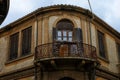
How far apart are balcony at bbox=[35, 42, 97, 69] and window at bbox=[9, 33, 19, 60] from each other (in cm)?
283

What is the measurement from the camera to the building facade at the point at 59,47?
1845 cm

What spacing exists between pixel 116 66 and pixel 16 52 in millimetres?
7440

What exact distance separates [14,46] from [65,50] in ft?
16.3

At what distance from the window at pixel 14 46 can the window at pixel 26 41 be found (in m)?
0.72

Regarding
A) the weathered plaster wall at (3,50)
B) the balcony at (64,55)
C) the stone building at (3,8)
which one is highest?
the weathered plaster wall at (3,50)

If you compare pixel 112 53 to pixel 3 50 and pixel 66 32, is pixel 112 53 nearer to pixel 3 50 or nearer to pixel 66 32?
pixel 66 32

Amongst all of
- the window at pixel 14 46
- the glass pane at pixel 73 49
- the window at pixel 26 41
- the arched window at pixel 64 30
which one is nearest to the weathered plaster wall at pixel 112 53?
the arched window at pixel 64 30

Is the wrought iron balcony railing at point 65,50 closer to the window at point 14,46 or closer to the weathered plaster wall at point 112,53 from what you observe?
the window at point 14,46

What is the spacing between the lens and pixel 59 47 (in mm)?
18438

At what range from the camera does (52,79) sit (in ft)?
61.0

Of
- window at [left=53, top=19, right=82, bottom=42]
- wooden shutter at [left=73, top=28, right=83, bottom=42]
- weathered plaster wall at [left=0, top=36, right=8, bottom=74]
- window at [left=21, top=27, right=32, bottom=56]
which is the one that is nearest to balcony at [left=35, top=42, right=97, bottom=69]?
wooden shutter at [left=73, top=28, right=83, bottom=42]

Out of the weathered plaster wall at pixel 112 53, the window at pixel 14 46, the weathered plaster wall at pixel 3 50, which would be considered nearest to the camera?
the window at pixel 14 46

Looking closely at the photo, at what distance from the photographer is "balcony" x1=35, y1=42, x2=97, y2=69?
1786cm

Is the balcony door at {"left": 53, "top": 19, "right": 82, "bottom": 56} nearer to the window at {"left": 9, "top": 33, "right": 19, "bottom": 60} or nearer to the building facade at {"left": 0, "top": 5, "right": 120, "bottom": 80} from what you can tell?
the building facade at {"left": 0, "top": 5, "right": 120, "bottom": 80}
